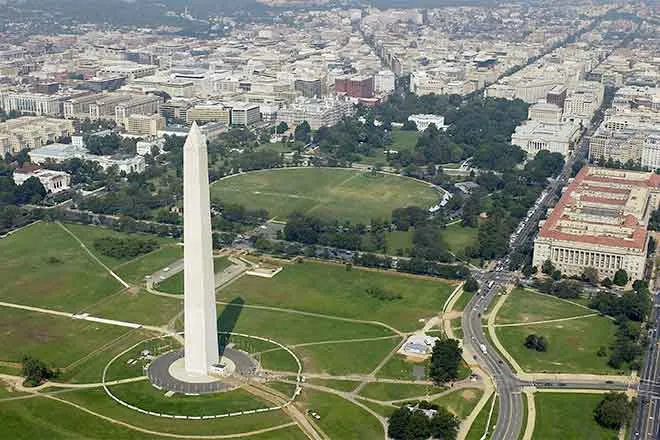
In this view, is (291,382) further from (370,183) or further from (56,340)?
(370,183)

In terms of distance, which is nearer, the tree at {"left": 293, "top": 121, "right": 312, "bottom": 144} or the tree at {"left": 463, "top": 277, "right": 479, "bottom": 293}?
the tree at {"left": 463, "top": 277, "right": 479, "bottom": 293}

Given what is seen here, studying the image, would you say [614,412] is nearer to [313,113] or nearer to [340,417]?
[340,417]

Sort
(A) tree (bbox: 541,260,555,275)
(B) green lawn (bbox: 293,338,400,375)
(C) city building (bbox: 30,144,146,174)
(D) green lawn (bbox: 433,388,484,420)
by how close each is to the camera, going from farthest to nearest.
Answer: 1. (C) city building (bbox: 30,144,146,174)
2. (A) tree (bbox: 541,260,555,275)
3. (B) green lawn (bbox: 293,338,400,375)
4. (D) green lawn (bbox: 433,388,484,420)

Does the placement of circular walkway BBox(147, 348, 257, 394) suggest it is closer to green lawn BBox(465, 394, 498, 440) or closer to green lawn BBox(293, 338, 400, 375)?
green lawn BBox(293, 338, 400, 375)

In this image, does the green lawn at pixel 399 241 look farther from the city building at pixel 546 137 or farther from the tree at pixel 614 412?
the city building at pixel 546 137

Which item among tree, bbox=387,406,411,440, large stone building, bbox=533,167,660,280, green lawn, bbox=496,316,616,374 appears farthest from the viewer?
large stone building, bbox=533,167,660,280

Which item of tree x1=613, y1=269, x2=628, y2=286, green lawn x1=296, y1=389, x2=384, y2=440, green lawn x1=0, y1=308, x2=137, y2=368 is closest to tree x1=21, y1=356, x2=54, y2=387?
green lawn x1=0, y1=308, x2=137, y2=368

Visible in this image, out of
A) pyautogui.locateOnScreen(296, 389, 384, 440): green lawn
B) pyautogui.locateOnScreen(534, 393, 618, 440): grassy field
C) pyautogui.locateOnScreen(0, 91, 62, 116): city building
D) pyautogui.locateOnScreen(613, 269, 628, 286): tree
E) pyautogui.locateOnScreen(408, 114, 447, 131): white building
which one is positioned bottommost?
pyautogui.locateOnScreen(534, 393, 618, 440): grassy field
